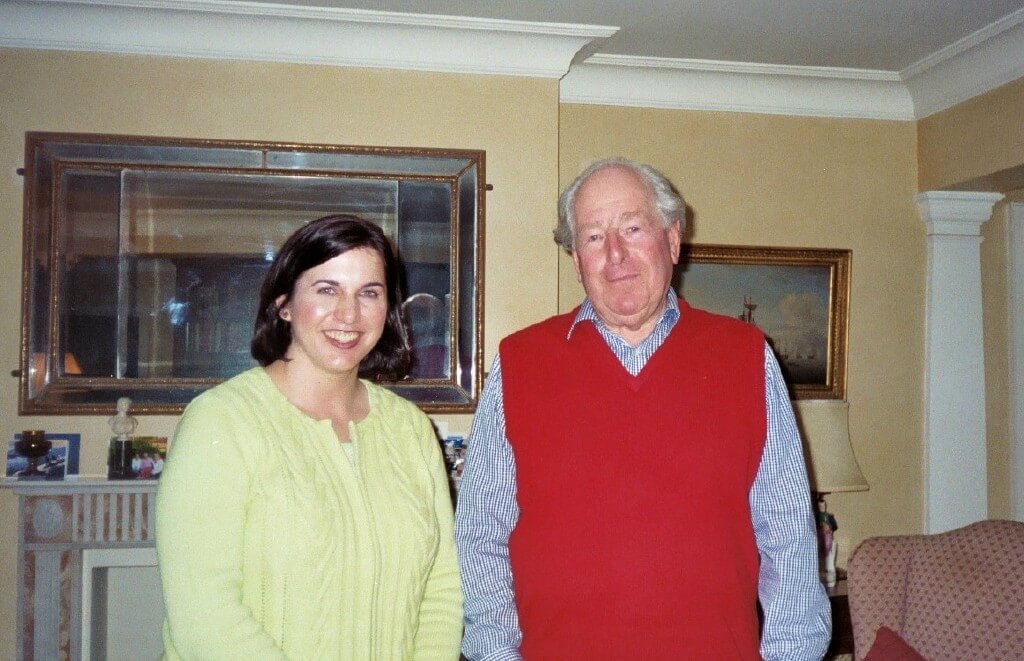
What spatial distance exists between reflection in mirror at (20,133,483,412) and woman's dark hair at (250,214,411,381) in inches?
57.8

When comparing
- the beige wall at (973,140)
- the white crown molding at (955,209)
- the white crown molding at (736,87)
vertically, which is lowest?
the white crown molding at (955,209)

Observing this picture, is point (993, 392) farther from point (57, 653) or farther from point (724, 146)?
point (57, 653)

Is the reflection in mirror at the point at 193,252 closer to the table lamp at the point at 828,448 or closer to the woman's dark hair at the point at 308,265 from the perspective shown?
the table lamp at the point at 828,448

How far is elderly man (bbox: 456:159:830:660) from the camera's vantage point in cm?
146

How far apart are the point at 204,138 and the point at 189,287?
54 cm

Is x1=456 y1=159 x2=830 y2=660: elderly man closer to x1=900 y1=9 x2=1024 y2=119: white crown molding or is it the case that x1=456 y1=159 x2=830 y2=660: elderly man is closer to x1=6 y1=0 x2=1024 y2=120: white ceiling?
x1=6 y1=0 x2=1024 y2=120: white ceiling

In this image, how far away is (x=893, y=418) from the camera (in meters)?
3.72

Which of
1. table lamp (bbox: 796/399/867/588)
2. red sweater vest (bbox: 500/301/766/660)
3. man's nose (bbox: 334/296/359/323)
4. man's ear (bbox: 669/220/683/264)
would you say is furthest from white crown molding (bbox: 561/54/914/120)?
man's nose (bbox: 334/296/359/323)

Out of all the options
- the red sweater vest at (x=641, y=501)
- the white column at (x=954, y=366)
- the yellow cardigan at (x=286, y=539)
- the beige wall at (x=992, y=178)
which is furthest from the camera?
the white column at (x=954, y=366)

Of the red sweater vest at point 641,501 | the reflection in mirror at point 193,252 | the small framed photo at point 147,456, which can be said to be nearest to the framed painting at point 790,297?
the reflection in mirror at point 193,252

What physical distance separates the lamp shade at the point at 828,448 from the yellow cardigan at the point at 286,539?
212 cm

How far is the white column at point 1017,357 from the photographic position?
12.5ft

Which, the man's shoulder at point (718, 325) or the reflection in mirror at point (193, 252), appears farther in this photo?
the reflection in mirror at point (193, 252)

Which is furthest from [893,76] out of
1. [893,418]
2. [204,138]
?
[204,138]
